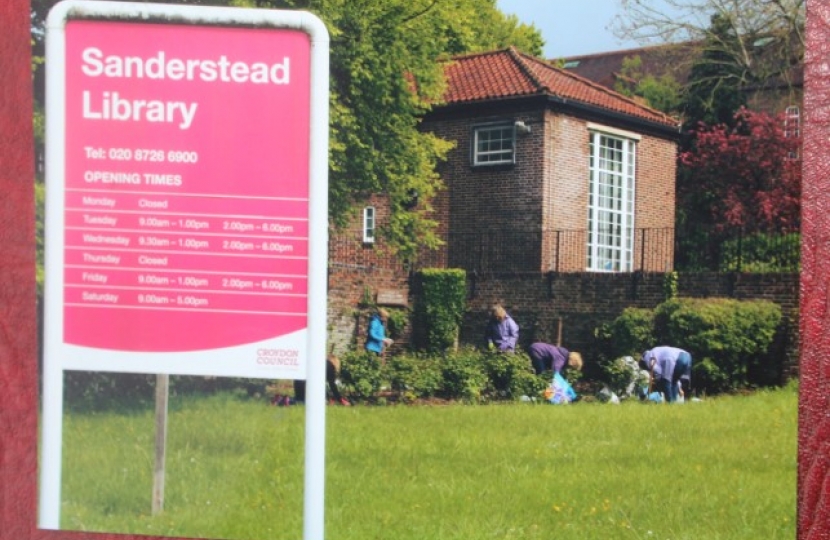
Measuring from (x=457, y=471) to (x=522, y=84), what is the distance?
1.22m

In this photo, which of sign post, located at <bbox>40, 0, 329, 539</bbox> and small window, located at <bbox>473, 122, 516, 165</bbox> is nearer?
sign post, located at <bbox>40, 0, 329, 539</bbox>

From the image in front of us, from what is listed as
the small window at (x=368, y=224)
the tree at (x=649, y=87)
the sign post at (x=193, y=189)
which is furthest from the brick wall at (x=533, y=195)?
the sign post at (x=193, y=189)

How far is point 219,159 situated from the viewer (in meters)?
3.67

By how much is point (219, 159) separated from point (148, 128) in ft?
0.79

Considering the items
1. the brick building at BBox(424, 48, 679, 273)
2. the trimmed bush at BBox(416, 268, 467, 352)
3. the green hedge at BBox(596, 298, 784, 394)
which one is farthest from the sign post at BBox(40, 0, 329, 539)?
the green hedge at BBox(596, 298, 784, 394)

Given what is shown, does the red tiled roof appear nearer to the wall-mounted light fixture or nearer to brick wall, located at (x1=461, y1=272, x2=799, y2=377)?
the wall-mounted light fixture

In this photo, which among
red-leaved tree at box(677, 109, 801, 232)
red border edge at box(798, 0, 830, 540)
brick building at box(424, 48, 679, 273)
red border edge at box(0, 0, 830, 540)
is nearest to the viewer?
red border edge at box(798, 0, 830, 540)

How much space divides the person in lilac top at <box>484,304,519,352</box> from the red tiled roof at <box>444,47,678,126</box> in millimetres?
693

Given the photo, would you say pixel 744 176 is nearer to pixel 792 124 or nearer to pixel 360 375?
pixel 792 124

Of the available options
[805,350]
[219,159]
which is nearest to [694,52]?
[805,350]

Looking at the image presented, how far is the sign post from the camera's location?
3672mm

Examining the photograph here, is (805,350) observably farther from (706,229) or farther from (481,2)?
(481,2)

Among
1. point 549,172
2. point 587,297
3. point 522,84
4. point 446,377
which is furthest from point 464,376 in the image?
point 522,84

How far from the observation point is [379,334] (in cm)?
384
